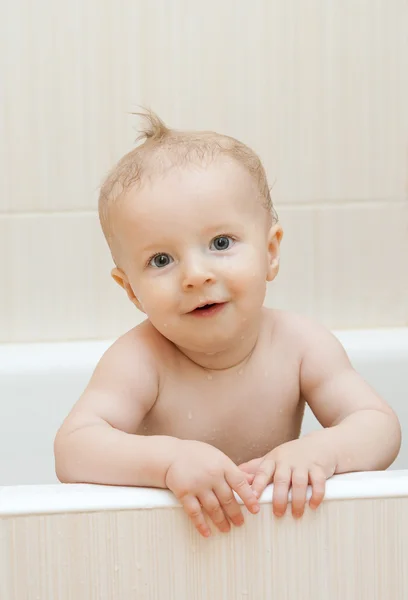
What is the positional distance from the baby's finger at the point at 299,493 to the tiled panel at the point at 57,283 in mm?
919

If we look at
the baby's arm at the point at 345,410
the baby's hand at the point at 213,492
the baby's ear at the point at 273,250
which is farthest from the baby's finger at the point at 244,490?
the baby's ear at the point at 273,250

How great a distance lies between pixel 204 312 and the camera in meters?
0.97

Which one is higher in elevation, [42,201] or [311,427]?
[42,201]

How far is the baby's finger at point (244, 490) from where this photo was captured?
0.79 meters

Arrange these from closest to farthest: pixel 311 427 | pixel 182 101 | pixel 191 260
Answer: pixel 191 260 < pixel 311 427 < pixel 182 101

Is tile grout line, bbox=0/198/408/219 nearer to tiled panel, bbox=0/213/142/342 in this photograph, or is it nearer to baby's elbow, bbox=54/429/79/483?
tiled panel, bbox=0/213/142/342

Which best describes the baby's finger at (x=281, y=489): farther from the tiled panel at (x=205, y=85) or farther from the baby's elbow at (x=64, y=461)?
the tiled panel at (x=205, y=85)

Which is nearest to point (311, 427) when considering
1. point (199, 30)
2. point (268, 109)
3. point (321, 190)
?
point (321, 190)

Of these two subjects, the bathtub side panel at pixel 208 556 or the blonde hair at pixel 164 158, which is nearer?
the bathtub side panel at pixel 208 556

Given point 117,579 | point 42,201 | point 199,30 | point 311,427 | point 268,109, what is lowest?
point 311,427

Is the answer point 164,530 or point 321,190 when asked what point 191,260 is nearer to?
point 164,530

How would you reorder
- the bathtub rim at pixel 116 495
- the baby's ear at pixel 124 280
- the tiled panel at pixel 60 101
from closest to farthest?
the bathtub rim at pixel 116 495, the baby's ear at pixel 124 280, the tiled panel at pixel 60 101

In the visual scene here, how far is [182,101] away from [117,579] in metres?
1.05

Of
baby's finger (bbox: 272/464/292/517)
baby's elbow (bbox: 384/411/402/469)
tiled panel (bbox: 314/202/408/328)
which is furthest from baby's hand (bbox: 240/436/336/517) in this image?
tiled panel (bbox: 314/202/408/328)
